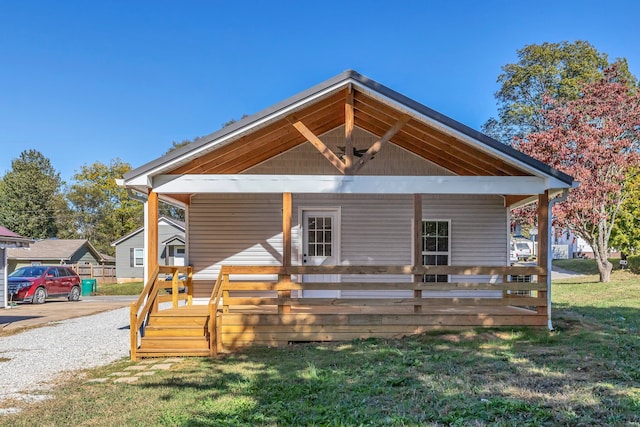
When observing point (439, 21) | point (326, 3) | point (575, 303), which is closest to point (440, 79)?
point (439, 21)

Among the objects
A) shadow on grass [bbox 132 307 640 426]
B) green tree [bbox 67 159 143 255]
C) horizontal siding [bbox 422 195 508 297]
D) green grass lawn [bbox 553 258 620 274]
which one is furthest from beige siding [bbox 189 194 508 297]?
green tree [bbox 67 159 143 255]

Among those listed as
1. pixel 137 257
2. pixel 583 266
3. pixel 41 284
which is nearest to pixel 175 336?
pixel 41 284

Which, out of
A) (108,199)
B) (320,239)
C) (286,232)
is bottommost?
(320,239)

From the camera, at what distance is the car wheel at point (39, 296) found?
18.3 m

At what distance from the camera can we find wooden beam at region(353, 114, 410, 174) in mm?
7234

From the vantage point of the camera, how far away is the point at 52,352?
794cm

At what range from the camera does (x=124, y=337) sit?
9406 mm

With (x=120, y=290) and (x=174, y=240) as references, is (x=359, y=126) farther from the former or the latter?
(x=120, y=290)

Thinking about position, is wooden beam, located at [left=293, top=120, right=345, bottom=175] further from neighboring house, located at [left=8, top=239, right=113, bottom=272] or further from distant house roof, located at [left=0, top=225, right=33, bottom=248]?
neighboring house, located at [left=8, top=239, right=113, bottom=272]

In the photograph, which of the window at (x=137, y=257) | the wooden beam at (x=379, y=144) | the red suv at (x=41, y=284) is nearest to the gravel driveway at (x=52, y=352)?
the wooden beam at (x=379, y=144)

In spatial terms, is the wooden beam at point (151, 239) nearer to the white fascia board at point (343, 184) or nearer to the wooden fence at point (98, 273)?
the white fascia board at point (343, 184)

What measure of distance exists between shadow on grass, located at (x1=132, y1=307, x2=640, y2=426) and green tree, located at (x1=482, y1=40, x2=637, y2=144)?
2475 cm

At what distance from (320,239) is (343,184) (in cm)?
258

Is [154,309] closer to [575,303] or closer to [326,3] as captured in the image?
[575,303]
